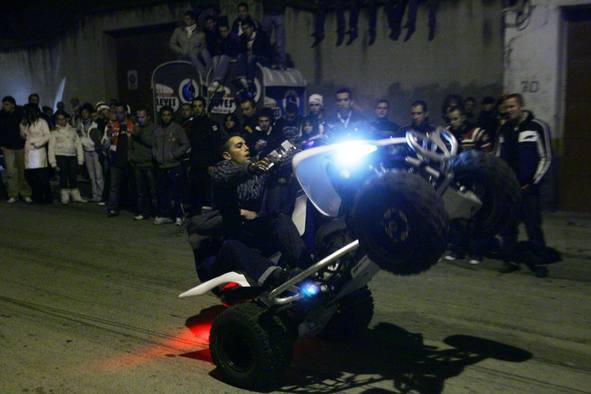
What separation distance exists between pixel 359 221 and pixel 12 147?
11.6m

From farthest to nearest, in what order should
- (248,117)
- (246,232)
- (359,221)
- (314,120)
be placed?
1. (248,117)
2. (314,120)
3. (246,232)
4. (359,221)

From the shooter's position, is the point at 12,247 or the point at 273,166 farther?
the point at 12,247

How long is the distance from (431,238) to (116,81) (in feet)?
52.1

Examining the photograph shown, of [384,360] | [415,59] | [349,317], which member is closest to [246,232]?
[349,317]

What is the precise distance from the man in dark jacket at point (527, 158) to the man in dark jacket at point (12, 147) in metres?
9.48

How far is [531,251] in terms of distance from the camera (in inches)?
336

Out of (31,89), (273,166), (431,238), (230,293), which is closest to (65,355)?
(230,293)

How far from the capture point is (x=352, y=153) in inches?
178

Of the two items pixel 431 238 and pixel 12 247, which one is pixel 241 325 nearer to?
pixel 431 238

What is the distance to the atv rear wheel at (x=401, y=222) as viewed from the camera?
3.96 m

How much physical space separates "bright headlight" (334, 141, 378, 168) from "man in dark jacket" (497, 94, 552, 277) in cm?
400

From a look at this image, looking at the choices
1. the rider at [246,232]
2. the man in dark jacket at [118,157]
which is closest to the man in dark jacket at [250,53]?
the man in dark jacket at [118,157]

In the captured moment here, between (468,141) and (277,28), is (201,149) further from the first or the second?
(468,141)

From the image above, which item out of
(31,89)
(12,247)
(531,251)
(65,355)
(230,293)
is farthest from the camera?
(31,89)
